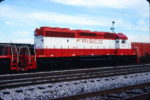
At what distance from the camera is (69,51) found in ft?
72.1

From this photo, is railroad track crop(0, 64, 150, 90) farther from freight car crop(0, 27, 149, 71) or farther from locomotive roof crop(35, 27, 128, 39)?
locomotive roof crop(35, 27, 128, 39)

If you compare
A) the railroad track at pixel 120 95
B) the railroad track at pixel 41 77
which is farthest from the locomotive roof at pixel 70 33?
the railroad track at pixel 120 95

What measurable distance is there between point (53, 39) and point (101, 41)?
626cm

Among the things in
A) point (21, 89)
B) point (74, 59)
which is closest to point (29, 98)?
point (21, 89)

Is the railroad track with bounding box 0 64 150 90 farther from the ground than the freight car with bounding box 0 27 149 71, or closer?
closer

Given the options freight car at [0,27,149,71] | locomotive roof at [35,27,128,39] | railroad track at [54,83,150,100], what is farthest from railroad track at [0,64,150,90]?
locomotive roof at [35,27,128,39]

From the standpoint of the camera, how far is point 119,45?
2644 centimetres

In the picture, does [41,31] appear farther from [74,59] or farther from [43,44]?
[74,59]

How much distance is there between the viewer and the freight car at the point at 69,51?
1830 cm

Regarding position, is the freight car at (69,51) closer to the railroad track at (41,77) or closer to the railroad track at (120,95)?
the railroad track at (41,77)

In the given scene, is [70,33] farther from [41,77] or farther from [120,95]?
[120,95]

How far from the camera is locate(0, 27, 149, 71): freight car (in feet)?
60.0

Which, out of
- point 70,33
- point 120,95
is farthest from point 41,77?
point 70,33

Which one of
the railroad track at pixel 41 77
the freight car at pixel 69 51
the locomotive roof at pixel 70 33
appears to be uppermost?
the locomotive roof at pixel 70 33
